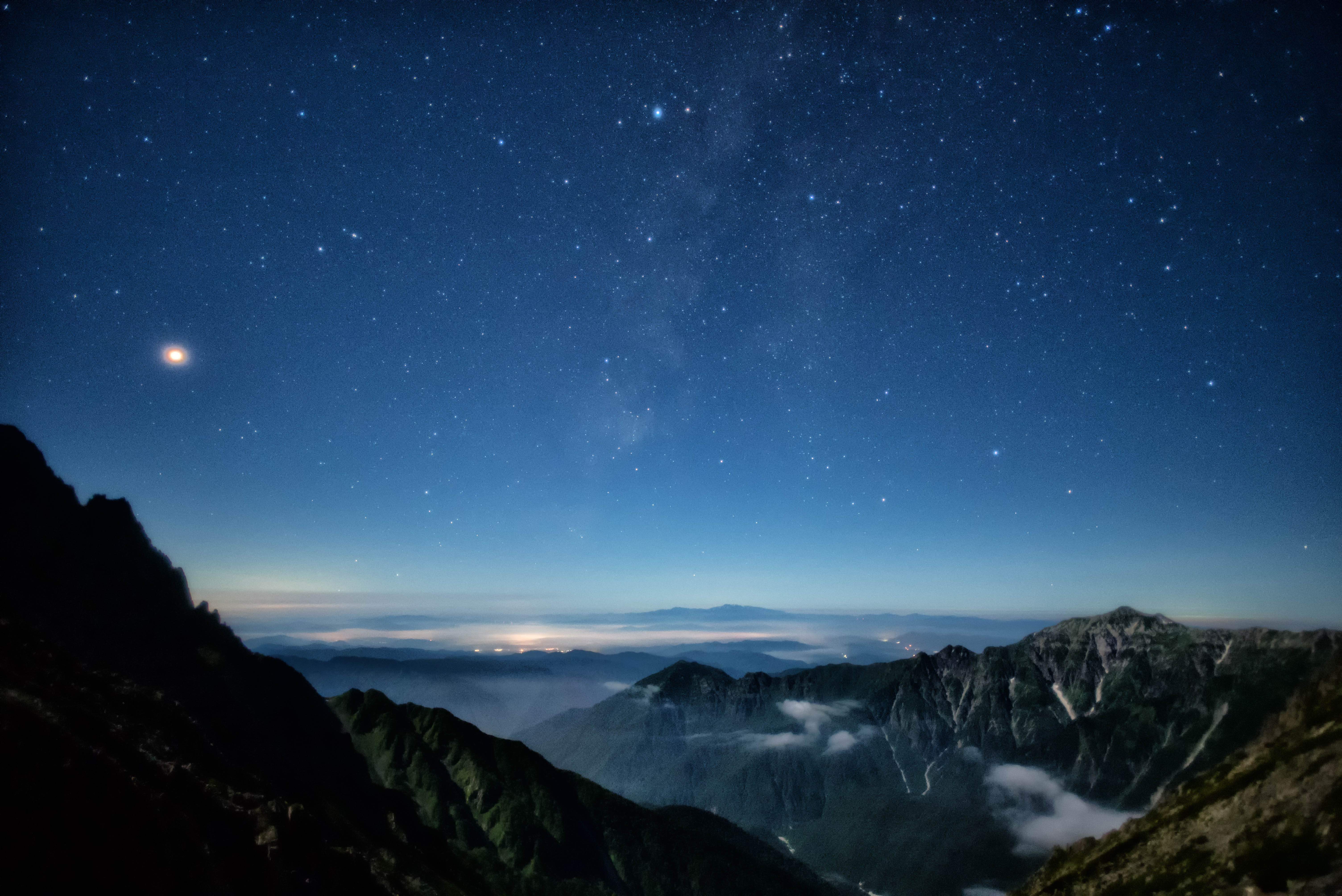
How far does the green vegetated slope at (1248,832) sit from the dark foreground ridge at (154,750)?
74011mm

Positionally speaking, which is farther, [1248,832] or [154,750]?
[154,750]

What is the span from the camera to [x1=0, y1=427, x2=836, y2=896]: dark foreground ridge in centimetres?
3538

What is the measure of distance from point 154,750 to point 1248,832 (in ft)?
336

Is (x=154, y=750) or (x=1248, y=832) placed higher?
(x=154, y=750)

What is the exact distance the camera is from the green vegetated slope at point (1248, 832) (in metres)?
42.2

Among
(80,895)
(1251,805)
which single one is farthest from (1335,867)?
(80,895)

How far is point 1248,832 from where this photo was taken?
5228cm

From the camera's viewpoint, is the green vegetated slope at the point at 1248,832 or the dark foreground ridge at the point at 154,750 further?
the green vegetated slope at the point at 1248,832

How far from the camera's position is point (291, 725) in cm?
13738

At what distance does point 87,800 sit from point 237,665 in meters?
117

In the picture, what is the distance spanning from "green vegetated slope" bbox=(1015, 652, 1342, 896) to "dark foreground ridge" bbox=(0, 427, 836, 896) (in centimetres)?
7401

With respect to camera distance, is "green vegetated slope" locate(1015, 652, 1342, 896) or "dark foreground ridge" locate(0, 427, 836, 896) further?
"green vegetated slope" locate(1015, 652, 1342, 896)

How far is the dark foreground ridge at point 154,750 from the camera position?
3538 cm

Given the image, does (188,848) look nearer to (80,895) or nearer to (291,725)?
(80,895)
